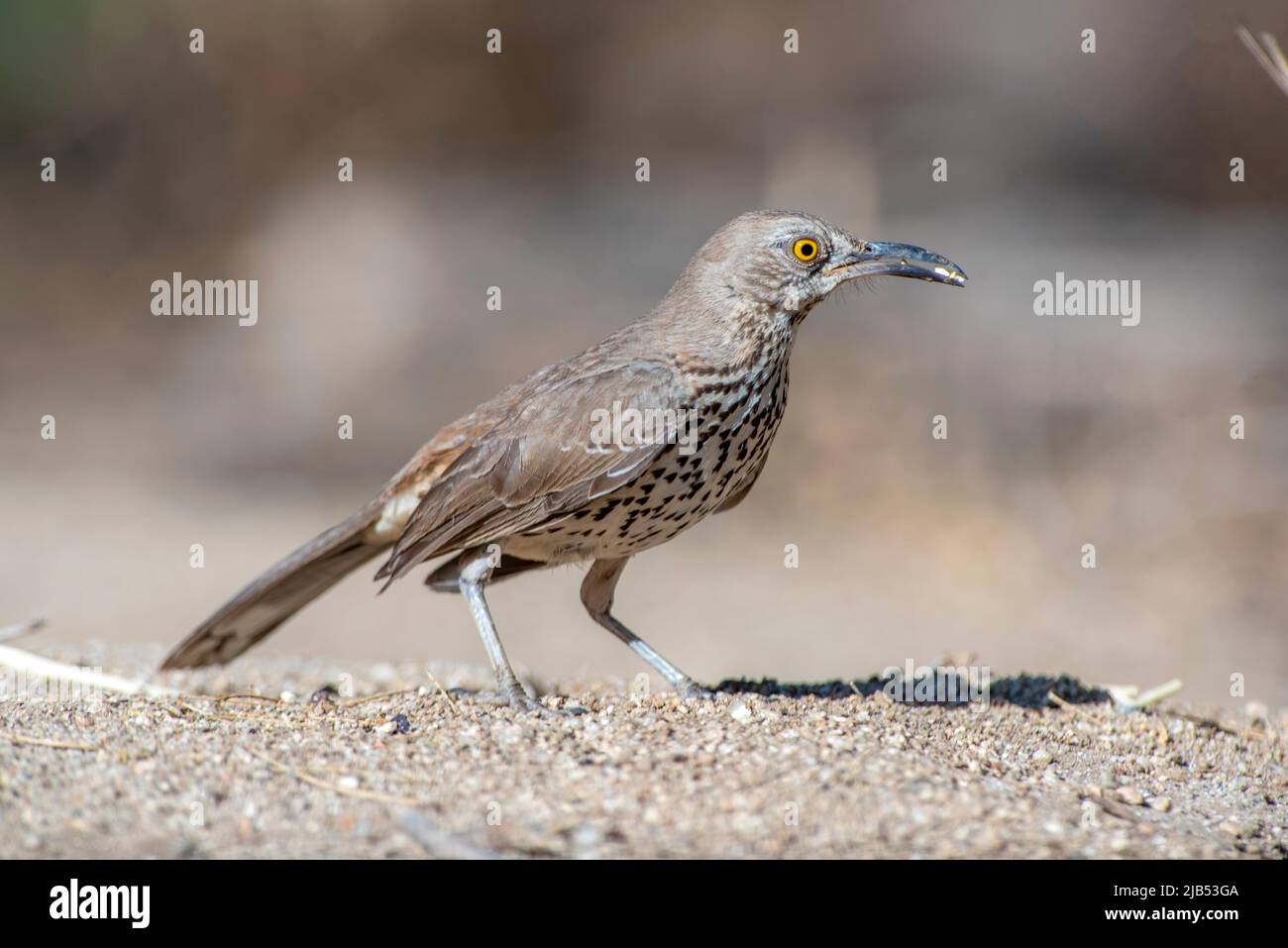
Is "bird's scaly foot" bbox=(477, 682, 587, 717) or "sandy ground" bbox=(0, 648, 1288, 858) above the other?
"bird's scaly foot" bbox=(477, 682, 587, 717)

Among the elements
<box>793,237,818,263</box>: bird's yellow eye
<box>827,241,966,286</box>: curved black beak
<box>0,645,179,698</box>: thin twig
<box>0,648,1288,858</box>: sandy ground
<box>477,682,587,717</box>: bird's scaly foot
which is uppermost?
<box>793,237,818,263</box>: bird's yellow eye

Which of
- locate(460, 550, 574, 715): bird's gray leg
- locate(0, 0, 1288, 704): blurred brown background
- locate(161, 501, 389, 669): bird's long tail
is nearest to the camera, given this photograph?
locate(460, 550, 574, 715): bird's gray leg

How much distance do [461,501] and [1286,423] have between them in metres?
8.34

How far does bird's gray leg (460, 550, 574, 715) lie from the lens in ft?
15.5

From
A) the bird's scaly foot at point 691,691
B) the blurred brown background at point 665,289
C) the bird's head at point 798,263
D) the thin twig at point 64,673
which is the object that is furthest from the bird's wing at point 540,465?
the blurred brown background at point 665,289

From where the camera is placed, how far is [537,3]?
1575 cm

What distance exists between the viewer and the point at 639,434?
478cm

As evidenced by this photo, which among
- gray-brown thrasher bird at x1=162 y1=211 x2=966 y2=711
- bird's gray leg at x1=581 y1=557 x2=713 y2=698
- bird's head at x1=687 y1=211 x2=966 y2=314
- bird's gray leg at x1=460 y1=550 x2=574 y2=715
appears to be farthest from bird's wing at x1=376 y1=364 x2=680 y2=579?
bird's gray leg at x1=581 y1=557 x2=713 y2=698

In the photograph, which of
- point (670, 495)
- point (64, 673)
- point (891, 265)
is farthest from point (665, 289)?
point (64, 673)

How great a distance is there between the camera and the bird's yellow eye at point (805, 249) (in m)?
5.14

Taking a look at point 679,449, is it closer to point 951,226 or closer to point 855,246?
point 855,246

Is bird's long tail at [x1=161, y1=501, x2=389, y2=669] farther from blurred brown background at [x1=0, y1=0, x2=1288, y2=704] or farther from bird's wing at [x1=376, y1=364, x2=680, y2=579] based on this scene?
blurred brown background at [x1=0, y1=0, x2=1288, y2=704]

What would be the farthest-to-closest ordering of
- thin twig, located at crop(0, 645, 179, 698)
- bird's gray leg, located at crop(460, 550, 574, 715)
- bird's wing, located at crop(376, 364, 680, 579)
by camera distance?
bird's wing, located at crop(376, 364, 680, 579), bird's gray leg, located at crop(460, 550, 574, 715), thin twig, located at crop(0, 645, 179, 698)

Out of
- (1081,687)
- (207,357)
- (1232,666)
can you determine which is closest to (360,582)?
(207,357)
